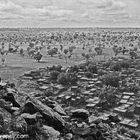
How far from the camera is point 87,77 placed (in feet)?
179

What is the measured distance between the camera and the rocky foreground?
1898 centimetres

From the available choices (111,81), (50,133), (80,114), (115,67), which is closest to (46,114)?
(50,133)

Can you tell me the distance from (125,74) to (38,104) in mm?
37760

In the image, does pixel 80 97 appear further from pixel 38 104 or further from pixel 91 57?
pixel 91 57

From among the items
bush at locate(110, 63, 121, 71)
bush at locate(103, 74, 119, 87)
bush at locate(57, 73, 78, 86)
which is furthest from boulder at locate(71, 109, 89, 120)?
bush at locate(110, 63, 121, 71)

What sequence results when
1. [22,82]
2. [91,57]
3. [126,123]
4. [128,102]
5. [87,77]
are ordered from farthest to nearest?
[91,57]
[87,77]
[22,82]
[128,102]
[126,123]

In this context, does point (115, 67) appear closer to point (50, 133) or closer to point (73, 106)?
point (73, 106)

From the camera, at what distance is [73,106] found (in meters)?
36.2

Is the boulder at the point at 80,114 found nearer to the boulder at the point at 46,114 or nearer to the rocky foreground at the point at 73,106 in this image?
the rocky foreground at the point at 73,106

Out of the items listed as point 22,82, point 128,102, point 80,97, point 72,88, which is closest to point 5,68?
point 22,82

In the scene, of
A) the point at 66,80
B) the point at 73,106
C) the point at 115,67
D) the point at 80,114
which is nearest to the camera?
the point at 80,114

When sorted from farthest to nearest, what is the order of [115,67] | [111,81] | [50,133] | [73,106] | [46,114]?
[115,67], [111,81], [73,106], [46,114], [50,133]

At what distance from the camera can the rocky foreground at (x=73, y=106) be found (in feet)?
62.3

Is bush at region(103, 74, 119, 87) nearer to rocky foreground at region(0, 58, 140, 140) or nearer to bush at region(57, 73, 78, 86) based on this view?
rocky foreground at region(0, 58, 140, 140)
